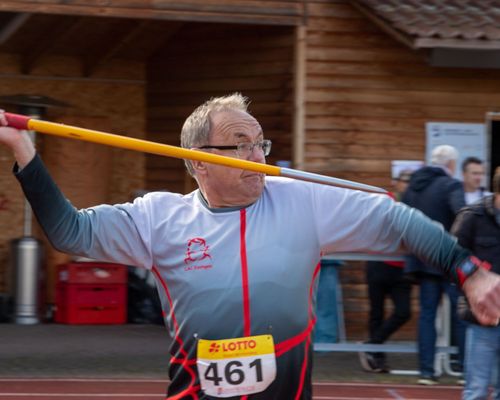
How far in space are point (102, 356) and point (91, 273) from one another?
220cm

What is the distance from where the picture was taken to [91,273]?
12.3 metres

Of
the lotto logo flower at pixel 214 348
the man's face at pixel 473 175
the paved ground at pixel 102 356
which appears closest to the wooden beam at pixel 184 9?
the man's face at pixel 473 175

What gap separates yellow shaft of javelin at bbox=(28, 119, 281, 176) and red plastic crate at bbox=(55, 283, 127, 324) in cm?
925

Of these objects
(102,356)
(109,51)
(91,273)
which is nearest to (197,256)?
(102,356)

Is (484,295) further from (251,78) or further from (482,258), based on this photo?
(251,78)

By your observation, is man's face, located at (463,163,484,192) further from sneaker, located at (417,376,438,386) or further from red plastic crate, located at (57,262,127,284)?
red plastic crate, located at (57,262,127,284)

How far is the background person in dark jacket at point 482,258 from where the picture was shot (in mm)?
6598

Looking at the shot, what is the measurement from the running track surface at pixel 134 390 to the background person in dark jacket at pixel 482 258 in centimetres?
167

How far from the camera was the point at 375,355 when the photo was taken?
31.8ft

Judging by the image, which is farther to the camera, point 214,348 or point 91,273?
point 91,273

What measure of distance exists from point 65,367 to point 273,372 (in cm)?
653

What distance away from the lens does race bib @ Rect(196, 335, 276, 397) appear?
333 cm

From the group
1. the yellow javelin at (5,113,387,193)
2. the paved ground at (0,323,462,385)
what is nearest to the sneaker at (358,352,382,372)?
the paved ground at (0,323,462,385)

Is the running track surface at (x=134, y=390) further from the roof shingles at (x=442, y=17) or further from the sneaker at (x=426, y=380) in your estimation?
the roof shingles at (x=442, y=17)
